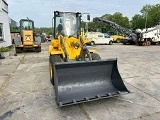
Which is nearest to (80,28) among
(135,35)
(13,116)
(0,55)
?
(13,116)

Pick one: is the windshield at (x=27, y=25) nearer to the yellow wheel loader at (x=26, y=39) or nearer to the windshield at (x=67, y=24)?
the yellow wheel loader at (x=26, y=39)

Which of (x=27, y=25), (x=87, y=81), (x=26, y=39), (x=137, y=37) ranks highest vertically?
(x=27, y=25)

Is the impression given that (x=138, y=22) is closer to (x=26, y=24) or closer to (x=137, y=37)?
(x=137, y=37)

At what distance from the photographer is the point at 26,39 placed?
49.0 ft

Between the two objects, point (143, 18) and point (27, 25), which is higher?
point (143, 18)

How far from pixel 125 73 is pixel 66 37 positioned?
2.86m

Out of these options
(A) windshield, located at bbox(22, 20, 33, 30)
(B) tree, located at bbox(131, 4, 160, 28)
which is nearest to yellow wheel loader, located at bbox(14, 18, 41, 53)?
(A) windshield, located at bbox(22, 20, 33, 30)

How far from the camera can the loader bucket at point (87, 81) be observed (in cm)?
456

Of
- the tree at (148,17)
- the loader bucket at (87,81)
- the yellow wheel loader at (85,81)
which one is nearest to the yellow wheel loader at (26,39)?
the yellow wheel loader at (85,81)

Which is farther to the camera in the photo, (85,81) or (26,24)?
(26,24)

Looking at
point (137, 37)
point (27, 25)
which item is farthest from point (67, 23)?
point (137, 37)

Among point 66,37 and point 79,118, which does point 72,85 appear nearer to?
point 79,118

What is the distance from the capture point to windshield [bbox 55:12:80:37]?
7047 millimetres

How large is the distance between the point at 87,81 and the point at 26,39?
435 inches
